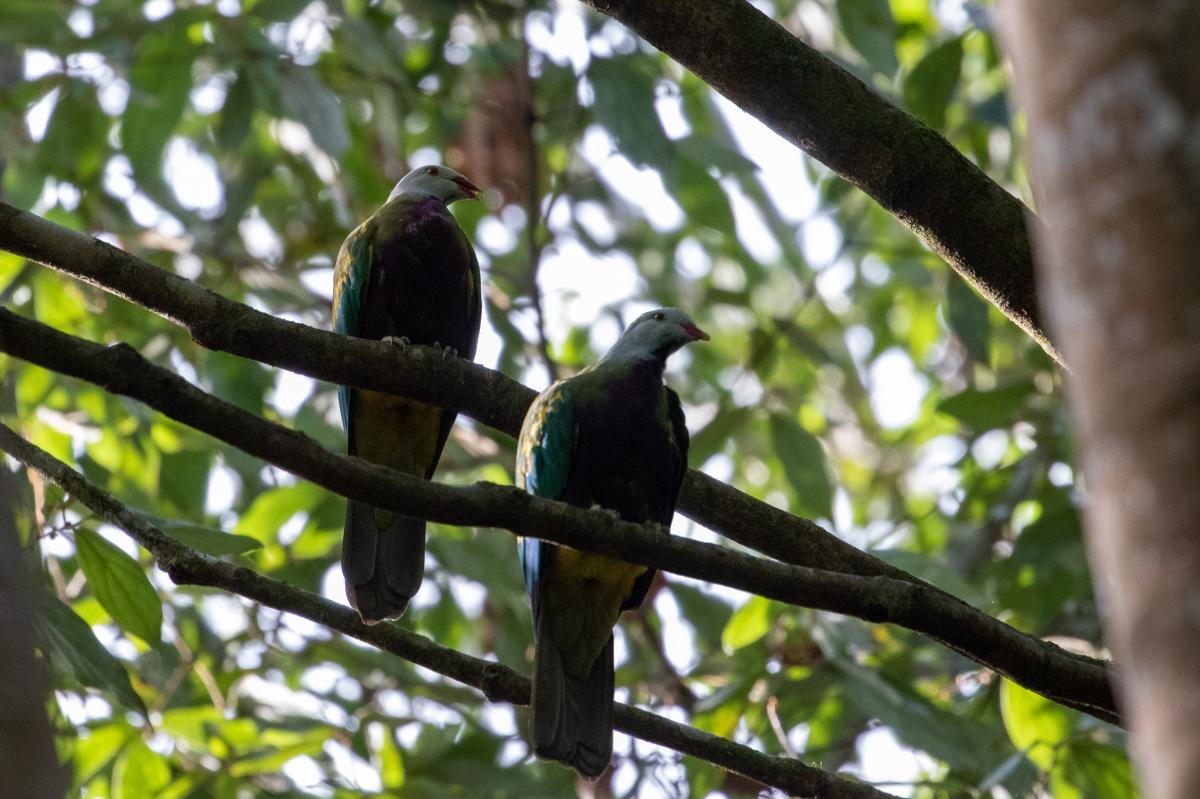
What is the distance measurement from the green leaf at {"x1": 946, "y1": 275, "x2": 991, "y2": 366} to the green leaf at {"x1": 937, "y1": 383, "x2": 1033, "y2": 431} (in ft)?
0.57

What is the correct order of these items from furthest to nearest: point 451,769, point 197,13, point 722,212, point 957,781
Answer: point 722,212 < point 197,13 < point 451,769 < point 957,781

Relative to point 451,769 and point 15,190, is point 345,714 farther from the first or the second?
point 15,190

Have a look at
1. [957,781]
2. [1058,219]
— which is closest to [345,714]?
[957,781]

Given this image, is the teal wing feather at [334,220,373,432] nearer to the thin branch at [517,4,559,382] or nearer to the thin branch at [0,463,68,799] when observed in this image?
the thin branch at [517,4,559,382]

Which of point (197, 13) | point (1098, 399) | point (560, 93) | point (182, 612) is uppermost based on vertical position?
point (560, 93)

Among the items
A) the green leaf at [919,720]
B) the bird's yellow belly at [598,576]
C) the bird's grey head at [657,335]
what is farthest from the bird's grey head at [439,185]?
the green leaf at [919,720]

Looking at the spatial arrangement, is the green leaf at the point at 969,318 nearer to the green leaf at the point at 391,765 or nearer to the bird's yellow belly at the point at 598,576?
the bird's yellow belly at the point at 598,576

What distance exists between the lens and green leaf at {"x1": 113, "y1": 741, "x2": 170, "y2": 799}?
13.9 ft

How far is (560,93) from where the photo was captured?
22.1 feet

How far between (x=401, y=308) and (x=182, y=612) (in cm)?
236

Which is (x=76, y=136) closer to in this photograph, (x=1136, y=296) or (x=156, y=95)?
(x=156, y=95)

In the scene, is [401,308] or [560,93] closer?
[401,308]

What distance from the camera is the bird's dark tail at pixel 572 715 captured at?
3143 mm

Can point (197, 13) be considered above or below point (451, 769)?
above
